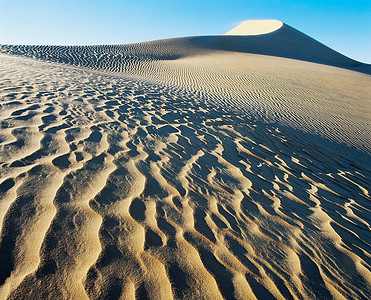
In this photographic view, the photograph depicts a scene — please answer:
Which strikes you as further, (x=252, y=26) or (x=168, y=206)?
(x=252, y=26)

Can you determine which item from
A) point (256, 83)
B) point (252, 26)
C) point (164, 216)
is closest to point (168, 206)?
point (164, 216)

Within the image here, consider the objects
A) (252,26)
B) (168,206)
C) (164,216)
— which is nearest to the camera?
(164,216)

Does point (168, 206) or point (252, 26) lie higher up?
point (252, 26)

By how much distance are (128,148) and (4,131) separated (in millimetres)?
1522

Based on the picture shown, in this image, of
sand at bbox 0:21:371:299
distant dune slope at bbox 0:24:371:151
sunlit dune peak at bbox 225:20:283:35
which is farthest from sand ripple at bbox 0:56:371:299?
sunlit dune peak at bbox 225:20:283:35

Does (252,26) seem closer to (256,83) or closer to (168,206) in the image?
(256,83)

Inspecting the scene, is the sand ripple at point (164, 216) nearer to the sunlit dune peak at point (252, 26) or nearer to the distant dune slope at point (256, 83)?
the distant dune slope at point (256, 83)

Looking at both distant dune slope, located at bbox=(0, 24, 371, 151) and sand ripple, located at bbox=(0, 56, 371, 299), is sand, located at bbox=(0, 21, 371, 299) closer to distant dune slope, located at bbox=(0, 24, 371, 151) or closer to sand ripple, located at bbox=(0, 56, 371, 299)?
sand ripple, located at bbox=(0, 56, 371, 299)

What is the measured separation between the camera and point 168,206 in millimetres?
2346

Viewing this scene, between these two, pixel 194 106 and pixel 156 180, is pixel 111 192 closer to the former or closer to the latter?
pixel 156 180

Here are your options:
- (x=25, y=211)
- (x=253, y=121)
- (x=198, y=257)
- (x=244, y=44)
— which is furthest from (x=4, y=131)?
(x=244, y=44)

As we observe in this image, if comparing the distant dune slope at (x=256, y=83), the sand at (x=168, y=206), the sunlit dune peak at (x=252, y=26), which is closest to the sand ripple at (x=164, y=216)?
the sand at (x=168, y=206)

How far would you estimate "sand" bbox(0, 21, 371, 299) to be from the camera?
64.4 inches

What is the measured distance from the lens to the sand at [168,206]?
5.37 ft
